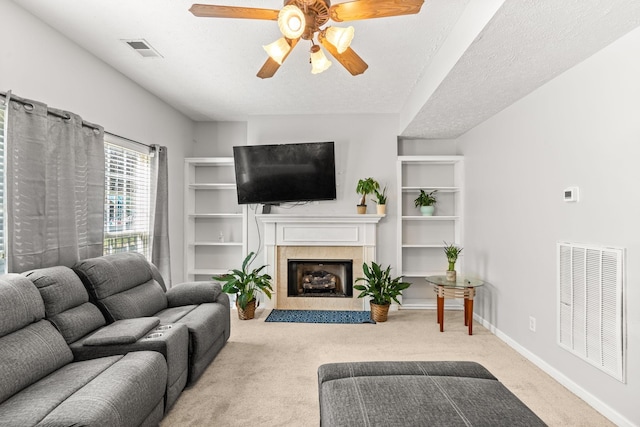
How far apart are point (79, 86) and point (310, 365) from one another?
297 cm

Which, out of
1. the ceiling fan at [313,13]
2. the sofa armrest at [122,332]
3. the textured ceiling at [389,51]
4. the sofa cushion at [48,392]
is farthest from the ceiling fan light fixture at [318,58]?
the sofa cushion at [48,392]

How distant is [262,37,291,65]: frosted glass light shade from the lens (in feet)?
6.90

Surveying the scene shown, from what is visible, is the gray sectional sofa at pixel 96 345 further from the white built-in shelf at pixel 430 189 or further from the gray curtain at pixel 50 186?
the white built-in shelf at pixel 430 189

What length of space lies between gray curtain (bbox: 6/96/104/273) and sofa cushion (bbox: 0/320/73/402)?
1.89ft

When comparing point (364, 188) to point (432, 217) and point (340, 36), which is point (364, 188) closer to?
point (432, 217)

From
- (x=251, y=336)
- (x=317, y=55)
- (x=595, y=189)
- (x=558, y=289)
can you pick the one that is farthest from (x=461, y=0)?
(x=251, y=336)

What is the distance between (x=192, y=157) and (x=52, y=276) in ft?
10.4

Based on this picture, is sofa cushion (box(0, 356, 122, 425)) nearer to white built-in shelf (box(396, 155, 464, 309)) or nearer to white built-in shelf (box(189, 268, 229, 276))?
white built-in shelf (box(189, 268, 229, 276))

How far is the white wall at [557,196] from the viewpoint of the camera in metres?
2.18

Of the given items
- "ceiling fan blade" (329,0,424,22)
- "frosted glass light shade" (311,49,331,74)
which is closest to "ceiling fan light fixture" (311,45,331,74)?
"frosted glass light shade" (311,49,331,74)

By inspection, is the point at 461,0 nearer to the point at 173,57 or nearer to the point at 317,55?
the point at 317,55

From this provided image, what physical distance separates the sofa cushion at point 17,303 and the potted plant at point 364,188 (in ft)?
11.5

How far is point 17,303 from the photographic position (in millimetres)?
1925

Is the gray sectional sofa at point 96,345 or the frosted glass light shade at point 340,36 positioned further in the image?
the frosted glass light shade at point 340,36
